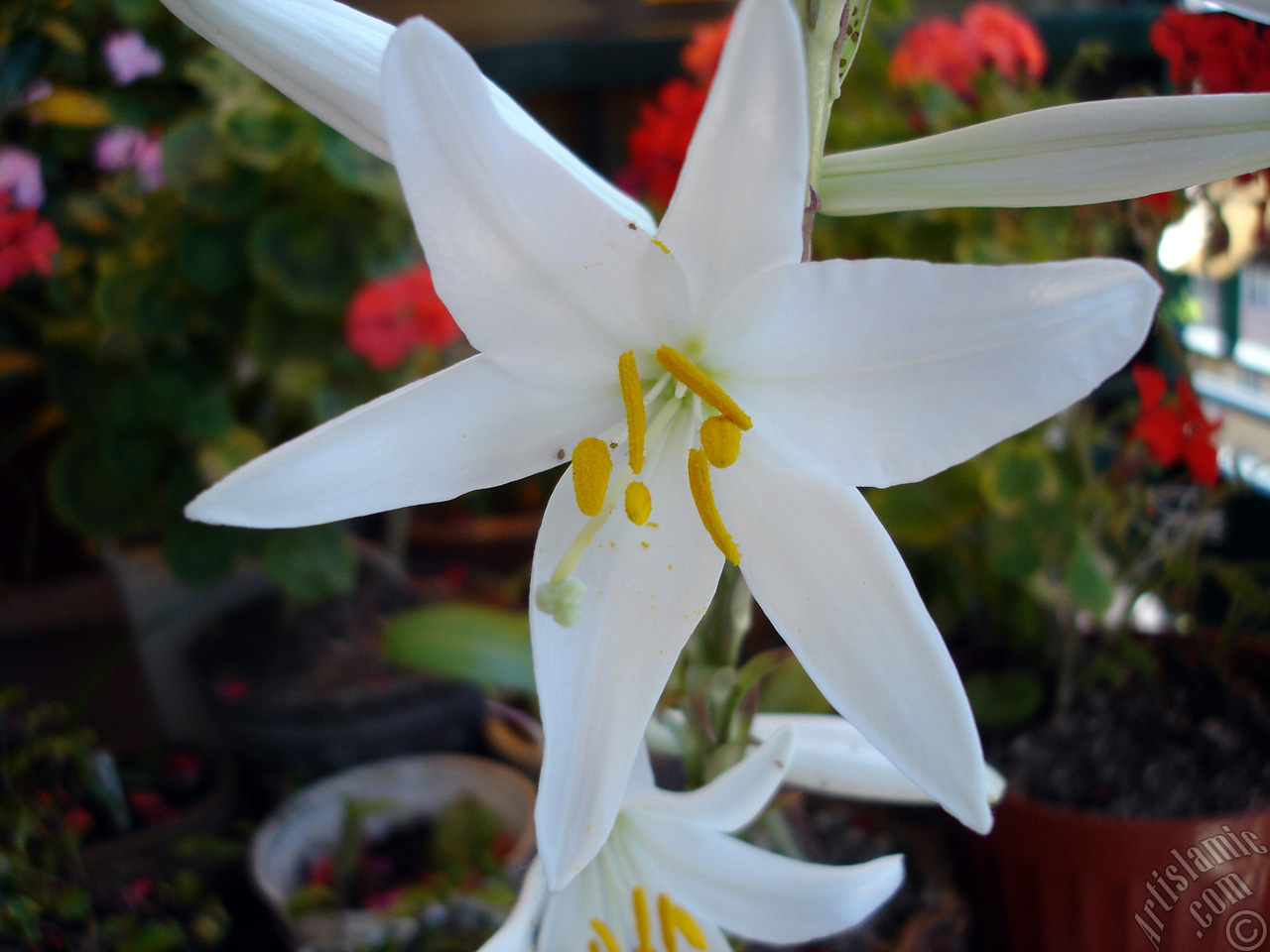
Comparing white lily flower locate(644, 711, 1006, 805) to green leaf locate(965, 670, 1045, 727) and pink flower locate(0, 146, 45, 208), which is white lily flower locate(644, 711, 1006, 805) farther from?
pink flower locate(0, 146, 45, 208)

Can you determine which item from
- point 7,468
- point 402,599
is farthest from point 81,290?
point 402,599

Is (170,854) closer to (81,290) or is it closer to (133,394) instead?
(133,394)

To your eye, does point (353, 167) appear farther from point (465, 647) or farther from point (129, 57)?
point (465, 647)

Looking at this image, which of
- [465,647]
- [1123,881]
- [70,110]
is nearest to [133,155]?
[70,110]

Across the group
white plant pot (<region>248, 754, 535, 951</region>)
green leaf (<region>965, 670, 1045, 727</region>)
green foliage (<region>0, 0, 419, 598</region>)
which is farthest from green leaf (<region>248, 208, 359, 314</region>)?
green leaf (<region>965, 670, 1045, 727</region>)

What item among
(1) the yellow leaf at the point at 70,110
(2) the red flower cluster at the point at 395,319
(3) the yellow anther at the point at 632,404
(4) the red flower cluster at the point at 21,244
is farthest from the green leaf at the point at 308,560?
(3) the yellow anther at the point at 632,404
